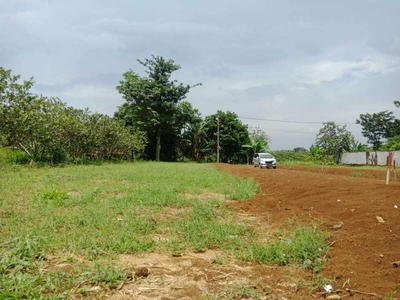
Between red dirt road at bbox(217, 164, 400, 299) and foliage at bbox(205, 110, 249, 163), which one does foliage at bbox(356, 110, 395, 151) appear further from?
red dirt road at bbox(217, 164, 400, 299)

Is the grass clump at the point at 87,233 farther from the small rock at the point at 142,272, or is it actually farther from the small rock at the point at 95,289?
the small rock at the point at 142,272

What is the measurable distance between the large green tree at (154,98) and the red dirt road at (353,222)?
2651 centimetres

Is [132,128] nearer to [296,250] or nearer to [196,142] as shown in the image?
[196,142]

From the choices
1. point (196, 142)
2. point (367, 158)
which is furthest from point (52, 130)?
point (367, 158)

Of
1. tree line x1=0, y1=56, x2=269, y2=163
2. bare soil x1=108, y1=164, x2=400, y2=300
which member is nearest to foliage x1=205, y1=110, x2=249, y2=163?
tree line x1=0, y1=56, x2=269, y2=163

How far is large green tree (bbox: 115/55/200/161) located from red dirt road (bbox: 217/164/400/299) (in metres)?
26.5

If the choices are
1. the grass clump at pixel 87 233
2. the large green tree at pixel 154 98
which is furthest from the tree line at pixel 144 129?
the grass clump at pixel 87 233

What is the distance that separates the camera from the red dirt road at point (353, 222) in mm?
3053

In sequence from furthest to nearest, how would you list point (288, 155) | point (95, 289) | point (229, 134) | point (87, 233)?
point (288, 155), point (229, 134), point (87, 233), point (95, 289)

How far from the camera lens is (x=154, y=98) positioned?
3362 centimetres

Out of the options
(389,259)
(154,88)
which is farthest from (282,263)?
(154,88)

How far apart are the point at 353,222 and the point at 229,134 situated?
33.2 metres

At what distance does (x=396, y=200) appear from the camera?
16.9 ft

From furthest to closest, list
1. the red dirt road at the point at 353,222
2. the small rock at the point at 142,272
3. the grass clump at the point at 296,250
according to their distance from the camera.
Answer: the grass clump at the point at 296,250
the small rock at the point at 142,272
the red dirt road at the point at 353,222
